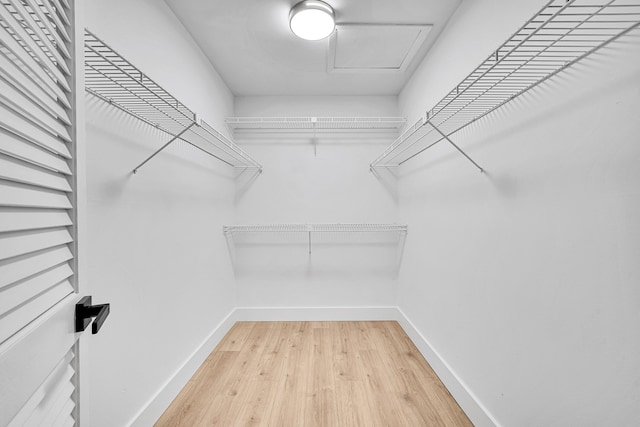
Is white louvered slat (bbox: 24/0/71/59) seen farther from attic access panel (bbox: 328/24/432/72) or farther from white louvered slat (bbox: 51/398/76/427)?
attic access panel (bbox: 328/24/432/72)

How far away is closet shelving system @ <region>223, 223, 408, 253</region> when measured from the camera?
104 inches

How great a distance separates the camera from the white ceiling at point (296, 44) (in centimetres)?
157

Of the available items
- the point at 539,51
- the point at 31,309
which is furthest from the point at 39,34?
the point at 539,51

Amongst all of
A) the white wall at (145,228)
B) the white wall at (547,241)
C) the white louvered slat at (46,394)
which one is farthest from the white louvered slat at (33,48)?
the white wall at (547,241)

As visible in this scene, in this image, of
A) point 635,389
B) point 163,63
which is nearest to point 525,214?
point 635,389

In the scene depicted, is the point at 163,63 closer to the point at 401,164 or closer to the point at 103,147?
the point at 103,147

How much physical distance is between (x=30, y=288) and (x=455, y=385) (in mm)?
1836

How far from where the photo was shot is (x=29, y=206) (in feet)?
1.51

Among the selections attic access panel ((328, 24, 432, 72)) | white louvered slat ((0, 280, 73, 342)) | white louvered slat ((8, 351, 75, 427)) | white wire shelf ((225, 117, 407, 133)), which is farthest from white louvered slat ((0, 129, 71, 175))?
white wire shelf ((225, 117, 407, 133))

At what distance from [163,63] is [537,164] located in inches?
71.3

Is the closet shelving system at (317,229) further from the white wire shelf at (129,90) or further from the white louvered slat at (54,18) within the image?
the white louvered slat at (54,18)

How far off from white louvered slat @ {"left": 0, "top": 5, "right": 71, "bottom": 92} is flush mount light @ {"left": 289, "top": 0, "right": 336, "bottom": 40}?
4.26 ft

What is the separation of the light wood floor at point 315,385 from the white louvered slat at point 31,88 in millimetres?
1507

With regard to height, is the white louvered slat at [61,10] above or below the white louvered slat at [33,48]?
above
